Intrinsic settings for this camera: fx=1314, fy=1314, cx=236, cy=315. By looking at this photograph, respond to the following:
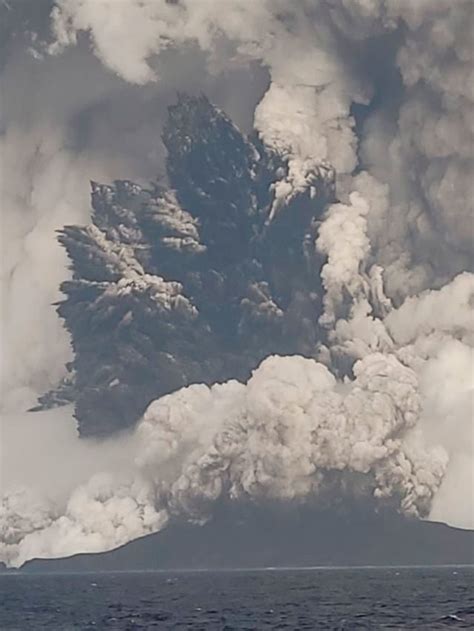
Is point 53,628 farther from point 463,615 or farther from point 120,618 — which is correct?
point 463,615

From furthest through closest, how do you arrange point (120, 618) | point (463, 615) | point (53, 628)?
point (120, 618) → point (53, 628) → point (463, 615)

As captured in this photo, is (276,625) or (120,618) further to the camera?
(120,618)

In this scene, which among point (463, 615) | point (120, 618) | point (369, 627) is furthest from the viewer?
point (120, 618)

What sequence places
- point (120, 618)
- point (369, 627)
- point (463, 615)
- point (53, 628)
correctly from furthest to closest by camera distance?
point (120, 618) < point (53, 628) < point (463, 615) < point (369, 627)

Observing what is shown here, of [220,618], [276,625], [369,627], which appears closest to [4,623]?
[220,618]

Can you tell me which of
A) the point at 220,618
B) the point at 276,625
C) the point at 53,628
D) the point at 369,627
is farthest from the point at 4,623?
the point at 369,627

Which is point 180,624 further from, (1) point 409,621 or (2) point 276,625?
(1) point 409,621

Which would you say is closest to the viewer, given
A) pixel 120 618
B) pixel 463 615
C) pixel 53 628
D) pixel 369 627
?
pixel 369 627

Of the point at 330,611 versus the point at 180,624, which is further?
the point at 330,611
